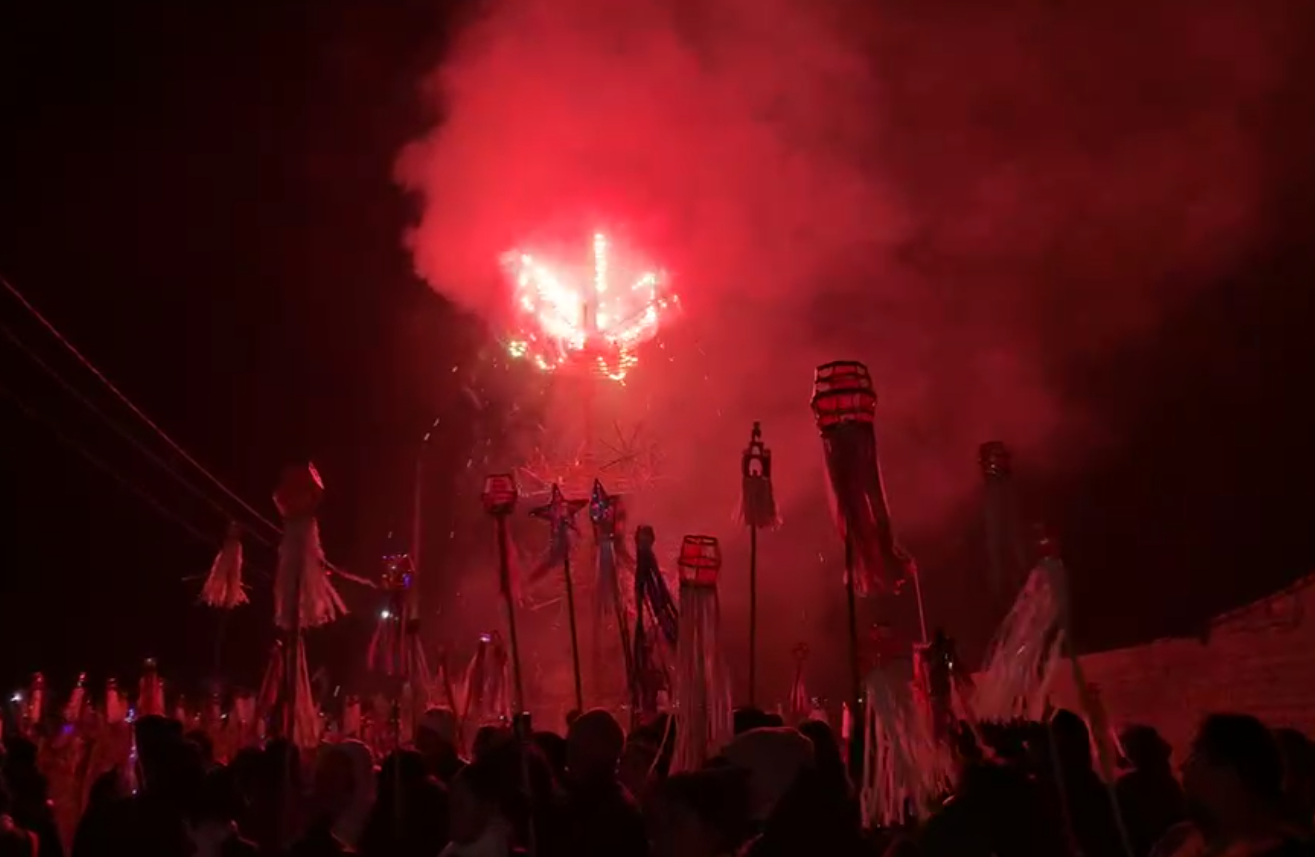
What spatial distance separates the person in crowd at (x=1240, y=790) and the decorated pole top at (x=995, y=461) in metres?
2.65

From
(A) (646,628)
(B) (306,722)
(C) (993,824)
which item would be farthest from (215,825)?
(A) (646,628)

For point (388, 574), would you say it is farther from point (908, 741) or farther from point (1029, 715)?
point (1029, 715)

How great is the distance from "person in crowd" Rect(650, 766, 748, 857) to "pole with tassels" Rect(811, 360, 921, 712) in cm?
223

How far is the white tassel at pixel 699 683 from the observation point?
18.0 ft

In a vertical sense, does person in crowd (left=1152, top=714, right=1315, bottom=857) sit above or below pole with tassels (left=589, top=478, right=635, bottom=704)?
below

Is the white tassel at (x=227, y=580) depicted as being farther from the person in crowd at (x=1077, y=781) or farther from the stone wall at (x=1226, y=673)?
the stone wall at (x=1226, y=673)

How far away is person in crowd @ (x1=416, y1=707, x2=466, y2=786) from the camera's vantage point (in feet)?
17.3

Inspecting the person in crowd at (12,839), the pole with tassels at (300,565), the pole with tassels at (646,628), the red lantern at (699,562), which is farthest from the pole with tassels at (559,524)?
the person in crowd at (12,839)

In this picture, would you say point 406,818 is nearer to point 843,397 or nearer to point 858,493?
point 858,493

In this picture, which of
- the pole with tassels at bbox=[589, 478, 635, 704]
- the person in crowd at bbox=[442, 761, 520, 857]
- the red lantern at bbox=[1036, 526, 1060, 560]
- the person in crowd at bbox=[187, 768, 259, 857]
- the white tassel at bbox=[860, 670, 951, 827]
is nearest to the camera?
the person in crowd at bbox=[442, 761, 520, 857]

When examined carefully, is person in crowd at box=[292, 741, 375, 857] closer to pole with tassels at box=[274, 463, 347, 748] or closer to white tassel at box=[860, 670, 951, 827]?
pole with tassels at box=[274, 463, 347, 748]

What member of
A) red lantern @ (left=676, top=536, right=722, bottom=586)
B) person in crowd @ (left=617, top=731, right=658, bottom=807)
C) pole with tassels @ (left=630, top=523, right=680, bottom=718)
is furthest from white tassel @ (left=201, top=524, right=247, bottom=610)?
person in crowd @ (left=617, top=731, right=658, bottom=807)

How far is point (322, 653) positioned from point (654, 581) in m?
21.0

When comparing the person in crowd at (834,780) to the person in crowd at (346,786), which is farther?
the person in crowd at (346,786)
